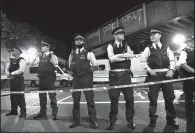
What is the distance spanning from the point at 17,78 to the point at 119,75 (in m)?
3.14

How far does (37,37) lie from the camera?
1338 centimetres

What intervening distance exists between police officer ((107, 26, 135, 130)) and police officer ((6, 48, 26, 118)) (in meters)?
2.72

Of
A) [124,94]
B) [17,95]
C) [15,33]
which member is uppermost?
[15,33]

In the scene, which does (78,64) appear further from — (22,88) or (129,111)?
(22,88)

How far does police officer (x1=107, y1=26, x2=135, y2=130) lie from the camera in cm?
313

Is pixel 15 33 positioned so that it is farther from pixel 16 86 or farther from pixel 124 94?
pixel 124 94

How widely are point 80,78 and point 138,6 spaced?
851 centimetres

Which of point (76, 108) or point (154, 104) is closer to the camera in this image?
point (154, 104)

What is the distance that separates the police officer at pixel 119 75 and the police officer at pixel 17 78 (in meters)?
2.72

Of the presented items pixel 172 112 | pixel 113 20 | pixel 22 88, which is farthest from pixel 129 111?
pixel 113 20

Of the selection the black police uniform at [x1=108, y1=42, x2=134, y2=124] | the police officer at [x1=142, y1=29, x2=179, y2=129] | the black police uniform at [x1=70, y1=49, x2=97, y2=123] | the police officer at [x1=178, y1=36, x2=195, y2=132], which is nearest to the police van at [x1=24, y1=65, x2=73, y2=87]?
the black police uniform at [x1=70, y1=49, x2=97, y2=123]

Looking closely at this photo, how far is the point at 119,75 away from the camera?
315 centimetres

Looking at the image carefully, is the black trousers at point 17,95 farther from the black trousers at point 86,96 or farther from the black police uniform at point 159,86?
the black police uniform at point 159,86

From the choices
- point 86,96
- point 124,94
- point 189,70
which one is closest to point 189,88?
point 189,70
